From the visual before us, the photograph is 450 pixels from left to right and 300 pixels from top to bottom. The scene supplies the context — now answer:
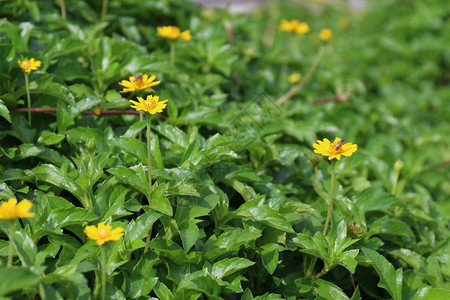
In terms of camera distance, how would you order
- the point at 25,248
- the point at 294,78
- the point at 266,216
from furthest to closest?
the point at 294,78
the point at 266,216
the point at 25,248

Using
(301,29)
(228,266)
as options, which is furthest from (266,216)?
(301,29)

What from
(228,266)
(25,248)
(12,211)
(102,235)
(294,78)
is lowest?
(294,78)

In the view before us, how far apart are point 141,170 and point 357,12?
609 cm

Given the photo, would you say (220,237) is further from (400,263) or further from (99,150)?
(400,263)

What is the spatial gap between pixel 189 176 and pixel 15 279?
659 millimetres

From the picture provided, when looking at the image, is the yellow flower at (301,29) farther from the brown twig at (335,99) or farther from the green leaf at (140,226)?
the green leaf at (140,226)

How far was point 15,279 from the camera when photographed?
1144 millimetres

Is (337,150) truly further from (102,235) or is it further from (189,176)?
(102,235)

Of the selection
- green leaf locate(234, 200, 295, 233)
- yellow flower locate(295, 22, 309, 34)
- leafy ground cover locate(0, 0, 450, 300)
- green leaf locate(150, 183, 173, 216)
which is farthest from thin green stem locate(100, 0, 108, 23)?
green leaf locate(234, 200, 295, 233)

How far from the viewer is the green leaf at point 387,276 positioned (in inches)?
61.1

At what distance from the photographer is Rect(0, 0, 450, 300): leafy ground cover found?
57.9 inches

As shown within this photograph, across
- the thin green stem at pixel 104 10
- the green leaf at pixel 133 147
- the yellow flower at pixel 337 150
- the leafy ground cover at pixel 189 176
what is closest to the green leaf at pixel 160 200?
the leafy ground cover at pixel 189 176

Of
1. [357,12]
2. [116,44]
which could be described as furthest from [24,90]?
[357,12]

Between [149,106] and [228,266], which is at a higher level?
[149,106]
